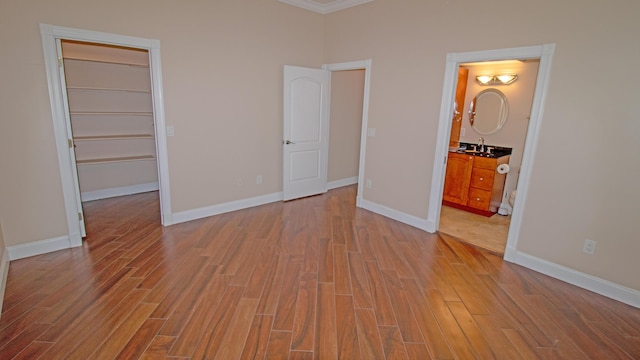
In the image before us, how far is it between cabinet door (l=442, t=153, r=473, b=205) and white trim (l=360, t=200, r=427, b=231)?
129cm

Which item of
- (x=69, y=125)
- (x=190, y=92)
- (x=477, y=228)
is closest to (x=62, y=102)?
(x=69, y=125)

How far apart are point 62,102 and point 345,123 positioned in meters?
4.17

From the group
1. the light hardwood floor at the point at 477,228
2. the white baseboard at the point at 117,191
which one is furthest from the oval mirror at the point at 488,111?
the white baseboard at the point at 117,191

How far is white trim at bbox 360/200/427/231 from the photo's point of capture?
4172 mm

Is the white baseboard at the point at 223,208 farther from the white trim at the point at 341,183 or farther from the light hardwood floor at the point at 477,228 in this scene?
the light hardwood floor at the point at 477,228

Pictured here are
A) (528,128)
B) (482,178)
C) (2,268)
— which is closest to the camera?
(2,268)

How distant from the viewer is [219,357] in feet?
6.53

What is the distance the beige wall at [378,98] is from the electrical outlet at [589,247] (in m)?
0.04

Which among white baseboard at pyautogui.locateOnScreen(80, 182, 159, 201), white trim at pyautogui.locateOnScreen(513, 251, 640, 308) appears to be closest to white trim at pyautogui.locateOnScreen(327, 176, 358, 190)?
white baseboard at pyautogui.locateOnScreen(80, 182, 159, 201)

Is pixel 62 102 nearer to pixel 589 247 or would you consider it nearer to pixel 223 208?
pixel 223 208

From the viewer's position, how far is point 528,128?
3.10 m

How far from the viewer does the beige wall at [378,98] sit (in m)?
2.68

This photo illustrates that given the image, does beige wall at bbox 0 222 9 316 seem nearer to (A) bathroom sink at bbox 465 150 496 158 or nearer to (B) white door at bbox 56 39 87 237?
(B) white door at bbox 56 39 87 237

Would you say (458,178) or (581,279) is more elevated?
(458,178)
